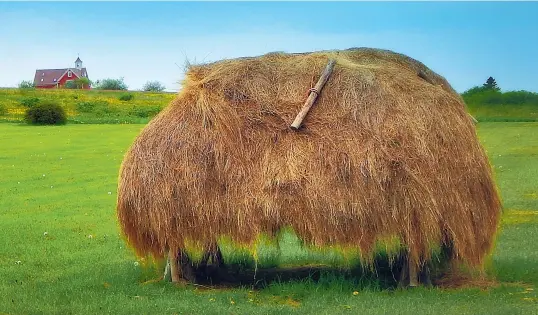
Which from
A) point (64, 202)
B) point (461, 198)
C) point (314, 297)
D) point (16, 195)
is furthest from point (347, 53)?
point (16, 195)

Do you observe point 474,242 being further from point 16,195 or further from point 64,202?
point 16,195

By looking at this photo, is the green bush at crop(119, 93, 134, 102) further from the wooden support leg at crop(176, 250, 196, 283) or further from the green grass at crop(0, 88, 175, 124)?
the wooden support leg at crop(176, 250, 196, 283)

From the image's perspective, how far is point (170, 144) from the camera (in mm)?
12422

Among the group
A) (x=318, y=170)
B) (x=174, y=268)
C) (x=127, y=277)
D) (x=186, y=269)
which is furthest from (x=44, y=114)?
(x=318, y=170)

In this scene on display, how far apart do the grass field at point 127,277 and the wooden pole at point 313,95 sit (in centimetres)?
234

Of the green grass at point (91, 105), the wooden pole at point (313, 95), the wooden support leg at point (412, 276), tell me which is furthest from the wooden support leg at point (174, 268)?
the green grass at point (91, 105)

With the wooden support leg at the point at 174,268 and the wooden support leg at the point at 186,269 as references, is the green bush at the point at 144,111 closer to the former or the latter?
the wooden support leg at the point at 186,269

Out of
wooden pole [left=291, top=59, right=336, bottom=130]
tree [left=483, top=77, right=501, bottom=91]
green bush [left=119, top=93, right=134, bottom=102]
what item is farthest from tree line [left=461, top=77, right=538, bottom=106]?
wooden pole [left=291, top=59, right=336, bottom=130]

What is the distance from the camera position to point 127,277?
13570 mm

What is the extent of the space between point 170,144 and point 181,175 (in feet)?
1.83

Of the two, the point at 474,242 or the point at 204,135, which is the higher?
the point at 204,135

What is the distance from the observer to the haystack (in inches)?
461

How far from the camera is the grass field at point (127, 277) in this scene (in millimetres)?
11172

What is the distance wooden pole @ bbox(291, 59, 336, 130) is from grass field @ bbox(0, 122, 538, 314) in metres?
2.34
